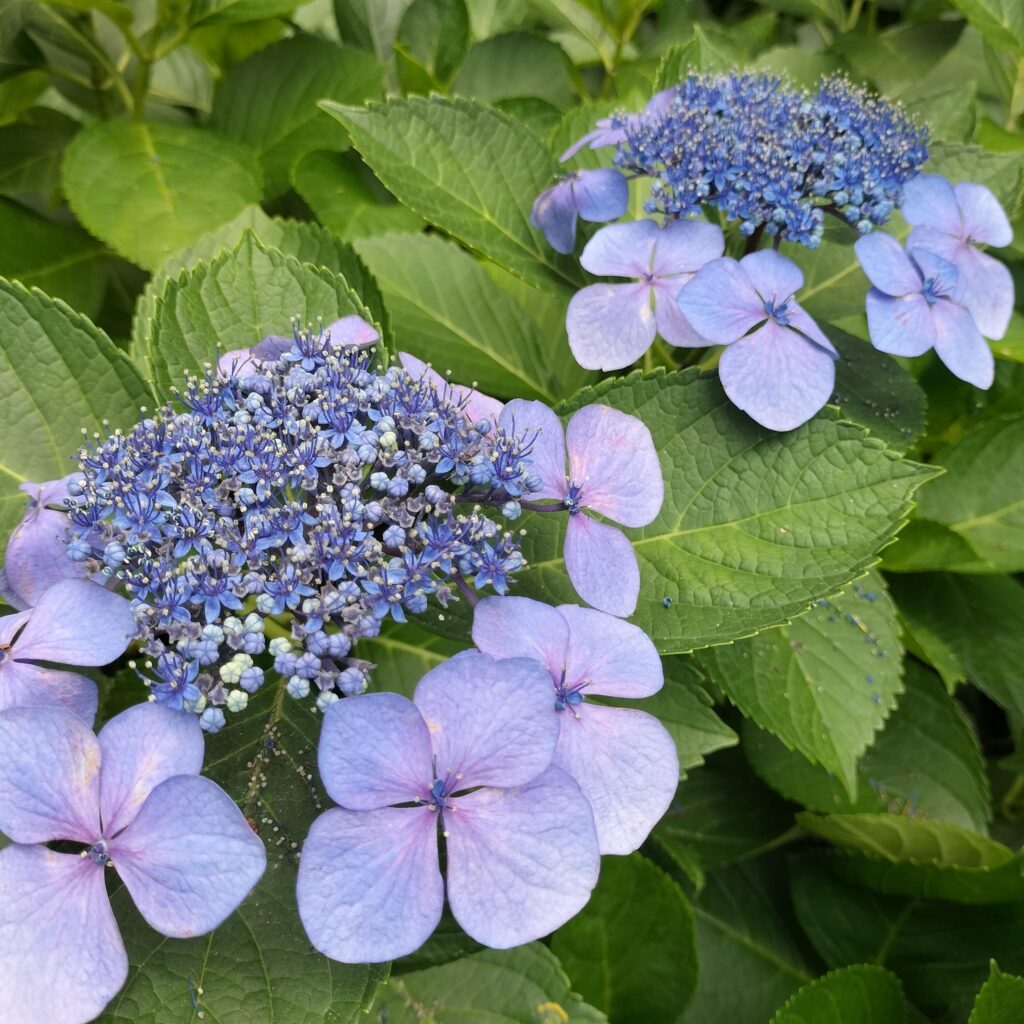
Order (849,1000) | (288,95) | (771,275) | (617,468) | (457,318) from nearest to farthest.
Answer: (617,468)
(771,275)
(849,1000)
(457,318)
(288,95)

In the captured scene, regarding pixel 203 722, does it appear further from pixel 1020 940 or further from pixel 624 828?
pixel 1020 940

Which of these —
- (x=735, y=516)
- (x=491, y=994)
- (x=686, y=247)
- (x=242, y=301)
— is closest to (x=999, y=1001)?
(x=491, y=994)

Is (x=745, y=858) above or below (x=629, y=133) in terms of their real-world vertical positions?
below

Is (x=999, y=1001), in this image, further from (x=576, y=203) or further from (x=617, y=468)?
(x=576, y=203)

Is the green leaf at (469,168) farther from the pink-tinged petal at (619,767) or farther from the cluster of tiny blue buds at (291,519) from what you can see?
the pink-tinged petal at (619,767)

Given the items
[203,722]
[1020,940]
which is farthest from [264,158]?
[1020,940]
